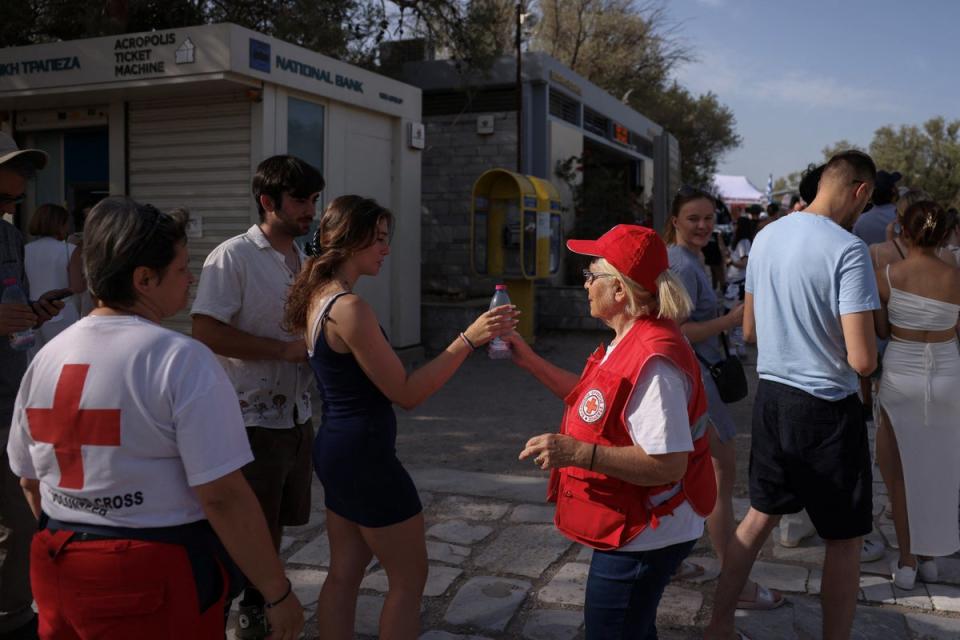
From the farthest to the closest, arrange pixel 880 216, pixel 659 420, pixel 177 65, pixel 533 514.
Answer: pixel 177 65 < pixel 880 216 < pixel 533 514 < pixel 659 420

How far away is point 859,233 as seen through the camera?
6602mm

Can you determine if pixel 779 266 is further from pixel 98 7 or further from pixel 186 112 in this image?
pixel 98 7

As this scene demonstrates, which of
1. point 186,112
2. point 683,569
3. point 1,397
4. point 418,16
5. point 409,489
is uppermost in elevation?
point 418,16

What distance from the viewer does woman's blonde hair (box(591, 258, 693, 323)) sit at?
98.7 inches

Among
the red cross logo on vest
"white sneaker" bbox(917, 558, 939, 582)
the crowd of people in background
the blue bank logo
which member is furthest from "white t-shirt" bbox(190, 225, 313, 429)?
the blue bank logo

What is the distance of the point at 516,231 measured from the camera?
12438mm

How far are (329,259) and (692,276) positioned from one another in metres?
1.89

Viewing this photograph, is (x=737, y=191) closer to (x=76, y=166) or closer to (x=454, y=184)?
(x=454, y=184)

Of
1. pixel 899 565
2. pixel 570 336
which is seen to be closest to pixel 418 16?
pixel 570 336

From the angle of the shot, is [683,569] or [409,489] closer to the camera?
[409,489]

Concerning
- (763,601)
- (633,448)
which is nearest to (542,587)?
(763,601)

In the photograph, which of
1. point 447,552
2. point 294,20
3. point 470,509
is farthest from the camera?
point 294,20

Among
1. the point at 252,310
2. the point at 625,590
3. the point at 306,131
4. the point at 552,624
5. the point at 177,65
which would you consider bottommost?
the point at 552,624

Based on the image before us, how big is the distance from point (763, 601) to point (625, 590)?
1.74 metres
